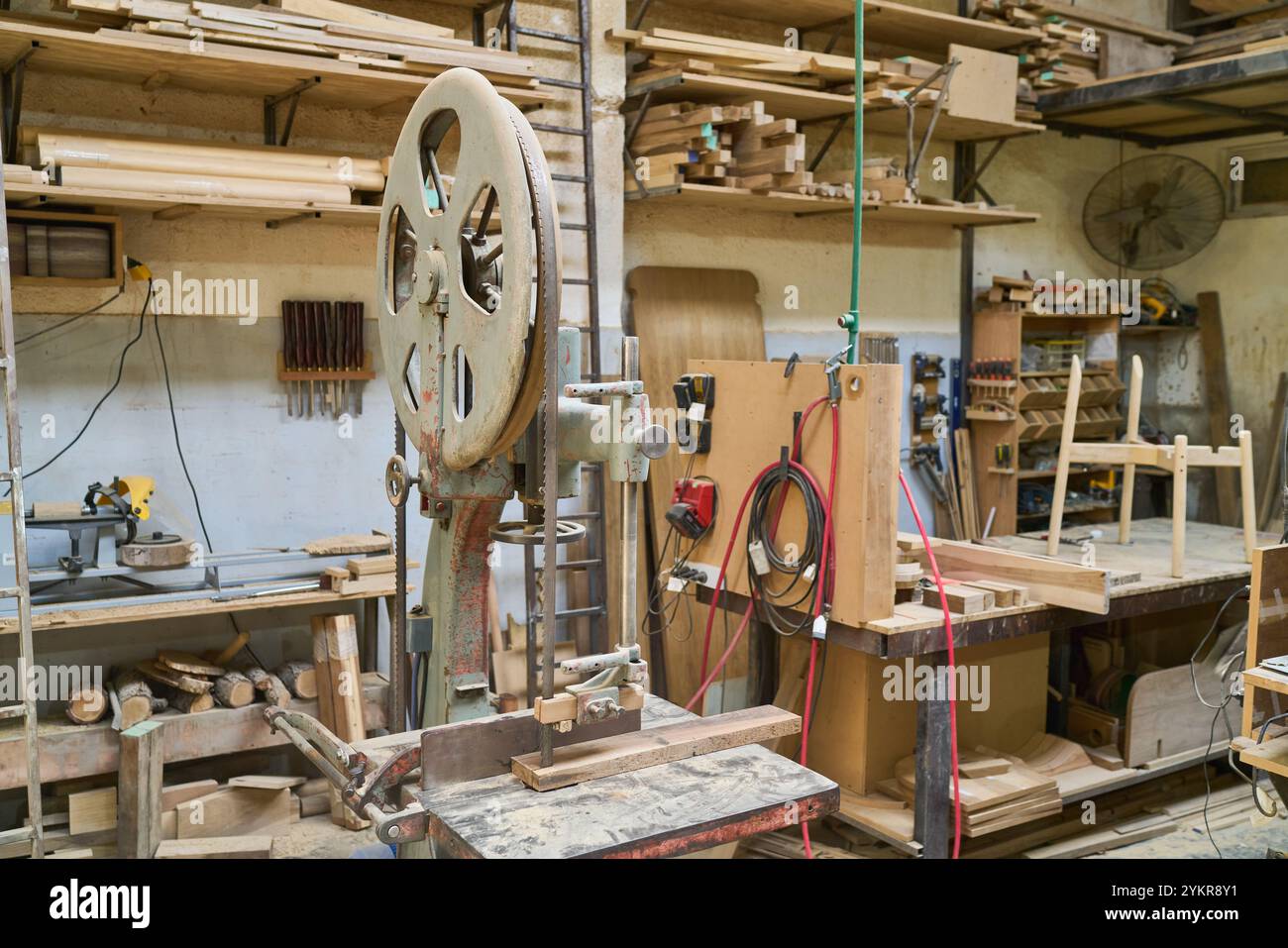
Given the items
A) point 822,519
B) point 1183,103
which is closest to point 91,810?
point 822,519

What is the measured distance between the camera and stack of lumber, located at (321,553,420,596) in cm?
389

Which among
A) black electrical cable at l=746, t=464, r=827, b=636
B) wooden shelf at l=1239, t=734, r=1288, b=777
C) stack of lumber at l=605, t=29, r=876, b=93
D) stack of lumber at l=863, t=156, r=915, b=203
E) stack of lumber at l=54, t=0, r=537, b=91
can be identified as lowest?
wooden shelf at l=1239, t=734, r=1288, b=777

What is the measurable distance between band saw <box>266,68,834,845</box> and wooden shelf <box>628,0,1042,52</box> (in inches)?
130

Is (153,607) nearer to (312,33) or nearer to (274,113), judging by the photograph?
(274,113)

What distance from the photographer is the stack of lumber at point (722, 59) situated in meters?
4.57

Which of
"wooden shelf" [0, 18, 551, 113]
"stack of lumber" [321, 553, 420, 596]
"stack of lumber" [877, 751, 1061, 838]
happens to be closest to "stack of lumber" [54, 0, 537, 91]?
"wooden shelf" [0, 18, 551, 113]

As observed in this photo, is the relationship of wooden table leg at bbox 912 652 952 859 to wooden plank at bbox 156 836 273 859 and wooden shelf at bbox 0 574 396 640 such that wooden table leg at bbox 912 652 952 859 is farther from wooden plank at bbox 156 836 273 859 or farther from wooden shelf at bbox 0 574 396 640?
wooden plank at bbox 156 836 273 859

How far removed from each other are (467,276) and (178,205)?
2046mm

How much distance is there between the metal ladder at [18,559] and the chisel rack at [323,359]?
3.31 ft

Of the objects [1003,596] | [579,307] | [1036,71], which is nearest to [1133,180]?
[1036,71]

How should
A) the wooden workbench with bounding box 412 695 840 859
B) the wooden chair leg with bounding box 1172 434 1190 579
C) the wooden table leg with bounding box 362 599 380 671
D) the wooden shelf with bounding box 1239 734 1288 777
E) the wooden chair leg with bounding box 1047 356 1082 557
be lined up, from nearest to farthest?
the wooden workbench with bounding box 412 695 840 859 < the wooden shelf with bounding box 1239 734 1288 777 < the wooden chair leg with bounding box 1172 434 1190 579 < the wooden chair leg with bounding box 1047 356 1082 557 < the wooden table leg with bounding box 362 599 380 671
